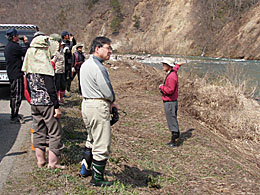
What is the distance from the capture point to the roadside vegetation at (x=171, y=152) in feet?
14.0

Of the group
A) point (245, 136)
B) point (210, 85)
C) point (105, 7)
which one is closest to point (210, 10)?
point (105, 7)

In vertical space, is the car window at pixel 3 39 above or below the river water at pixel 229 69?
above

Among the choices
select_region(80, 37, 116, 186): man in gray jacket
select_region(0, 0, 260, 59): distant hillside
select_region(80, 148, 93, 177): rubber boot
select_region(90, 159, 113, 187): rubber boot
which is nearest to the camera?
select_region(80, 37, 116, 186): man in gray jacket

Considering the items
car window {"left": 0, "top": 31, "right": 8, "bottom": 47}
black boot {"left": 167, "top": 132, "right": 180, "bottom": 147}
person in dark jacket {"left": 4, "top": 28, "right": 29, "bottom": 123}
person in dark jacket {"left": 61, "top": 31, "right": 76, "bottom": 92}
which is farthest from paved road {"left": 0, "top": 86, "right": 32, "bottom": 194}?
black boot {"left": 167, "top": 132, "right": 180, "bottom": 147}

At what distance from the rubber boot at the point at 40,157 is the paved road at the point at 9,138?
47 centimetres

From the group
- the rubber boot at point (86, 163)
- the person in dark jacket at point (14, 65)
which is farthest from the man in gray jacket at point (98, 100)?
the person in dark jacket at point (14, 65)

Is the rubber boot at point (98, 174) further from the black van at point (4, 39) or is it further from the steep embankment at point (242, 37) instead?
the steep embankment at point (242, 37)

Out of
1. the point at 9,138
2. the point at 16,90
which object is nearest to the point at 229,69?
the point at 16,90

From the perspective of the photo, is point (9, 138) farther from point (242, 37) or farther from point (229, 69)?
point (242, 37)

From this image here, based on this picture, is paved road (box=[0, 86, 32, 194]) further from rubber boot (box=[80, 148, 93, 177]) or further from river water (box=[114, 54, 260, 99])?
river water (box=[114, 54, 260, 99])

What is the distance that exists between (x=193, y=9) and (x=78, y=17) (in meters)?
29.2

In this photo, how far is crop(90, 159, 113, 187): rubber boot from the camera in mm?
3832

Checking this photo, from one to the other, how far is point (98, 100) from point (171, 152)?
323 cm

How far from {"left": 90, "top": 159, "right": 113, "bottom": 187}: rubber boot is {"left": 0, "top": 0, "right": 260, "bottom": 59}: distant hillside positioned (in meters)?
38.0
